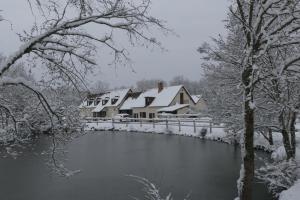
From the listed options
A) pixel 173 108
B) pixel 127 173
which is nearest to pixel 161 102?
pixel 173 108

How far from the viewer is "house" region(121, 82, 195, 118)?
1766 inches

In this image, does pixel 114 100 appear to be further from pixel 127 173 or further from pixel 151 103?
pixel 127 173

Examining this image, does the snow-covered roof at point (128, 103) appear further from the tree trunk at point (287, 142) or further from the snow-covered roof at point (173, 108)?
the tree trunk at point (287, 142)

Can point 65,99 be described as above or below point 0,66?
below

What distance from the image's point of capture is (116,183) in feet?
44.7

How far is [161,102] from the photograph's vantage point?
47625 millimetres

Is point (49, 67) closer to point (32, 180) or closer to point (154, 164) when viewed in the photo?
point (32, 180)

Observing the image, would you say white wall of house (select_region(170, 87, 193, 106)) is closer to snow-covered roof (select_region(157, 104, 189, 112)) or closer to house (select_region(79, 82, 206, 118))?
house (select_region(79, 82, 206, 118))

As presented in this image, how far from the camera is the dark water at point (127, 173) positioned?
12148mm

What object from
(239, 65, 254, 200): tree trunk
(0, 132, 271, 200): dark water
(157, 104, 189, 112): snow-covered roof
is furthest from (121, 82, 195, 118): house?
(239, 65, 254, 200): tree trunk

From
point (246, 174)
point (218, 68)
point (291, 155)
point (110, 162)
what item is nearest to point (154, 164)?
point (110, 162)

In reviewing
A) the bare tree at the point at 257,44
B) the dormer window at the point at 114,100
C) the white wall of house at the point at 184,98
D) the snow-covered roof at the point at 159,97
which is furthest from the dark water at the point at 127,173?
the dormer window at the point at 114,100

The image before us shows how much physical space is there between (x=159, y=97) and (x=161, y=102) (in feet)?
6.64

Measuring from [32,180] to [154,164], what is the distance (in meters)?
5.60
